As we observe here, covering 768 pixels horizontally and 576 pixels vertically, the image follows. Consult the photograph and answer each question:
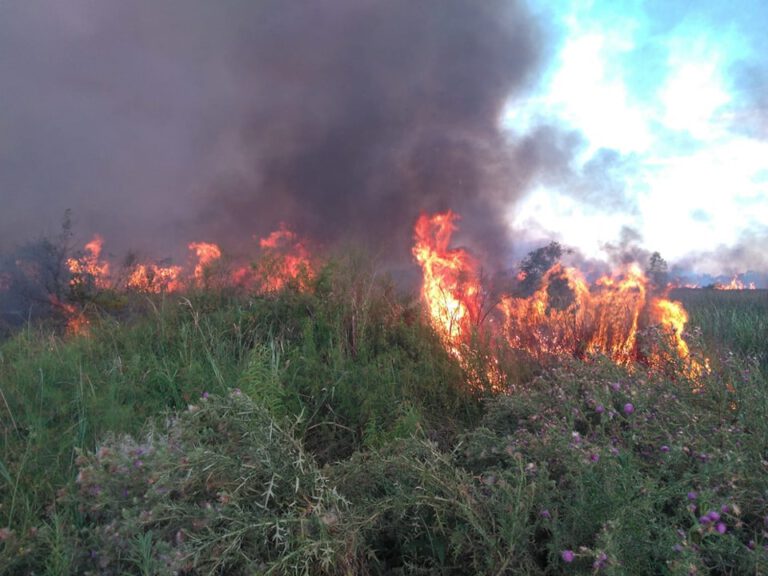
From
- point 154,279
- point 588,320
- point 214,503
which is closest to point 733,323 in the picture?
point 588,320

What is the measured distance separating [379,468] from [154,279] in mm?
6363

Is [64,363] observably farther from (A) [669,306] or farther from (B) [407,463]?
(A) [669,306]

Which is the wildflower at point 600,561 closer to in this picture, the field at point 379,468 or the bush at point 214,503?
the field at point 379,468

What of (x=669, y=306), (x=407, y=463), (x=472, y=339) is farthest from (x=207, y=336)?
(x=669, y=306)

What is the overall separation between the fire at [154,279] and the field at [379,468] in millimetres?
2471

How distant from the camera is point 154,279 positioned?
8031 millimetres

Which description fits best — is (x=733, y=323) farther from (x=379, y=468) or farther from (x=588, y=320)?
(x=379, y=468)

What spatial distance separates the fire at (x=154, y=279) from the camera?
7648 mm

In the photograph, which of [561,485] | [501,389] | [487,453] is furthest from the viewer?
[501,389]

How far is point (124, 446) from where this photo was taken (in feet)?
8.27

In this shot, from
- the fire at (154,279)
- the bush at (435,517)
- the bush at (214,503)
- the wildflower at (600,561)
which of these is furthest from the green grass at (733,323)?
the fire at (154,279)

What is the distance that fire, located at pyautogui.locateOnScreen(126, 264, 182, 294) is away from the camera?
765 cm

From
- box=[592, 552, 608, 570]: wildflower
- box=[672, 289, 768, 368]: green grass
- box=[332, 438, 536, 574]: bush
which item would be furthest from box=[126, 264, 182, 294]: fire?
box=[592, 552, 608, 570]: wildflower

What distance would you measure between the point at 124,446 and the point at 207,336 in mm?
3356
